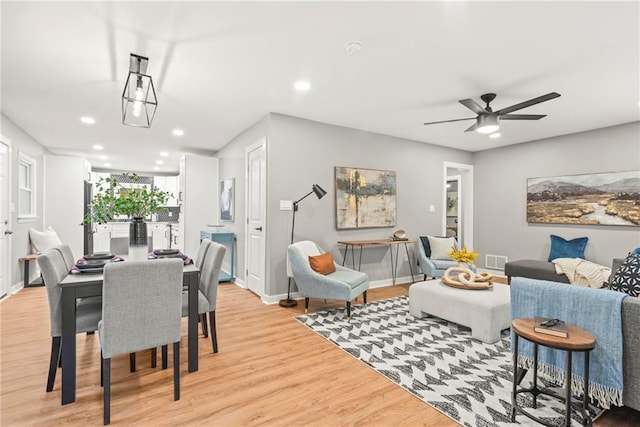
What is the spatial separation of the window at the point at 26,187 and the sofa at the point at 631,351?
274 inches

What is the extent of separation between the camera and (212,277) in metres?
2.67

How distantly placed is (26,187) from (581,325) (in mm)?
7413

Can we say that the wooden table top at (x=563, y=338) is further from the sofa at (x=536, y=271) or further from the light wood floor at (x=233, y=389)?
the sofa at (x=536, y=271)

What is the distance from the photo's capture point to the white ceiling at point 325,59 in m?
2.07

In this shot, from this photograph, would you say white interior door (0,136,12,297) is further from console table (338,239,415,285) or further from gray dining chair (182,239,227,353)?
console table (338,239,415,285)

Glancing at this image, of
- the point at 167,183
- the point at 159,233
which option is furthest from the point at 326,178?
the point at 167,183

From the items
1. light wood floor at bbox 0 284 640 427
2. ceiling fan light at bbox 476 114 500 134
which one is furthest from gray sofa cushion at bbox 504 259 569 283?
light wood floor at bbox 0 284 640 427

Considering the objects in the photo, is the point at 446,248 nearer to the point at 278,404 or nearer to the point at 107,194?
the point at 278,404

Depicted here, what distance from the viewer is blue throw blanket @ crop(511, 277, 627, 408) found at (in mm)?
1643

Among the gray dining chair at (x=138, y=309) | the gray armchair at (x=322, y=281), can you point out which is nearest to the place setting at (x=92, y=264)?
the gray dining chair at (x=138, y=309)

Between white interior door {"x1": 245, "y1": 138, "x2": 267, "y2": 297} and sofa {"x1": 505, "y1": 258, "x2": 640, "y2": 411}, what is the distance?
11.3 ft

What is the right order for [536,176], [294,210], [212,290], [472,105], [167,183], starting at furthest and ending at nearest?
[167,183]
[536,176]
[294,210]
[472,105]
[212,290]

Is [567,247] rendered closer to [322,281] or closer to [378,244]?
[378,244]

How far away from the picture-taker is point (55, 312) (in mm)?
2023
